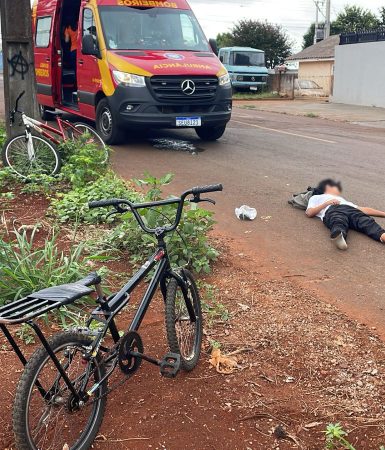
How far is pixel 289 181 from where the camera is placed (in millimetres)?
8039

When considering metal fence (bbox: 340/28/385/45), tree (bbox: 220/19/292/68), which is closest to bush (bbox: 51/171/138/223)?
metal fence (bbox: 340/28/385/45)

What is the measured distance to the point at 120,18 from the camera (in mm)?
10141

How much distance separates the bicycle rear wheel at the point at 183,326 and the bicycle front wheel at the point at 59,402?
0.56m

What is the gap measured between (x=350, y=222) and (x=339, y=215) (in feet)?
0.45

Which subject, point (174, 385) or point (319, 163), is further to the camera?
point (319, 163)

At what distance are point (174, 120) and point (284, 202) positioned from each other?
346 cm

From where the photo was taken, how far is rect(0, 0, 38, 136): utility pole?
7395 millimetres

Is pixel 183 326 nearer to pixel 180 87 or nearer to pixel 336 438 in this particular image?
pixel 336 438

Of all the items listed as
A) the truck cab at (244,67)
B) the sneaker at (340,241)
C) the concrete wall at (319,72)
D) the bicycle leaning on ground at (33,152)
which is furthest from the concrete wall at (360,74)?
the sneaker at (340,241)

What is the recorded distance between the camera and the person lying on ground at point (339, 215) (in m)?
5.50

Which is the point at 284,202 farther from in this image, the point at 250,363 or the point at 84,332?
the point at 84,332

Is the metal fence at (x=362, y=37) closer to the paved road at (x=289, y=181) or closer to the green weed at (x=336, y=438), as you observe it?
the paved road at (x=289, y=181)

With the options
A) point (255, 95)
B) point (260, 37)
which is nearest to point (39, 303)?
point (255, 95)

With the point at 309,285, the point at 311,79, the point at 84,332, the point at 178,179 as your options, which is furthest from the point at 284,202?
the point at 311,79
